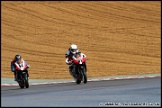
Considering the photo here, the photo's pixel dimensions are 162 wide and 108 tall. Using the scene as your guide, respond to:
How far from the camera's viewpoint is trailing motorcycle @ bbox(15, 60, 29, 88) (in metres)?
20.6

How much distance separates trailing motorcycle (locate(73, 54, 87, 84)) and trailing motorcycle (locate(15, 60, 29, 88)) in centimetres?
178

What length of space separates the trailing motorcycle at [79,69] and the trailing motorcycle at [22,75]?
178 cm

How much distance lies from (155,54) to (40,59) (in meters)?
6.34

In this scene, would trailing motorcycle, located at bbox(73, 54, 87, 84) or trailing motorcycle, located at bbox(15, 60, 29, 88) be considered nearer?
trailing motorcycle, located at bbox(15, 60, 29, 88)

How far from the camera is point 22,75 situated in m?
21.1

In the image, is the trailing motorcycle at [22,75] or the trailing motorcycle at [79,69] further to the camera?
the trailing motorcycle at [79,69]

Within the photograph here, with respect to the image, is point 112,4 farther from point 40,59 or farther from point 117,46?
point 40,59

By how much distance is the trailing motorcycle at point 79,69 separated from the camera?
21.4m

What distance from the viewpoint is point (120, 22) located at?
43906 mm

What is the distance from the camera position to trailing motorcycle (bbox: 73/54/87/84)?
70.1ft

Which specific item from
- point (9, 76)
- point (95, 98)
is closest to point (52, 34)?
point (9, 76)

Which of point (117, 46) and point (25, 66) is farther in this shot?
point (117, 46)

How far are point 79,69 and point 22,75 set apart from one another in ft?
6.61

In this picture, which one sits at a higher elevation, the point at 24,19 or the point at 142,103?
the point at 24,19
